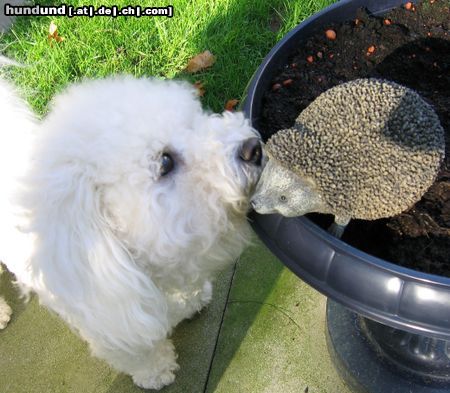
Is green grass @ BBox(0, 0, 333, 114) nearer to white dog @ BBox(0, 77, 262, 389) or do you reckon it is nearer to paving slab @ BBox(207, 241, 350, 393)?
paving slab @ BBox(207, 241, 350, 393)

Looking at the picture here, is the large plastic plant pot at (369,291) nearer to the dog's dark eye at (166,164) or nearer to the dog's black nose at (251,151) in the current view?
the dog's black nose at (251,151)

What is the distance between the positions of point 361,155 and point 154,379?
116 cm

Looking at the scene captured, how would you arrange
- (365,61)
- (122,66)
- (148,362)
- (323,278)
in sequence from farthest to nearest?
(122,66), (148,362), (365,61), (323,278)

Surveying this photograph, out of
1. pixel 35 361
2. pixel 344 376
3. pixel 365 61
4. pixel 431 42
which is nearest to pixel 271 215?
pixel 365 61

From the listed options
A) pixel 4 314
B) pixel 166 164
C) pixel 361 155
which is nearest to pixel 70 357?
pixel 4 314

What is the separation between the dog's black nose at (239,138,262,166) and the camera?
1191mm

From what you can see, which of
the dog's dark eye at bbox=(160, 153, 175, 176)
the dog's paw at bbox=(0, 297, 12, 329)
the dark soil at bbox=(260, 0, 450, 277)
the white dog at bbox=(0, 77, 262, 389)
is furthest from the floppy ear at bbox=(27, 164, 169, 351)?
the dog's paw at bbox=(0, 297, 12, 329)

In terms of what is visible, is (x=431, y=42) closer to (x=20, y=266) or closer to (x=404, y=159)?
(x=404, y=159)

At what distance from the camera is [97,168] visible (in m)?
1.16

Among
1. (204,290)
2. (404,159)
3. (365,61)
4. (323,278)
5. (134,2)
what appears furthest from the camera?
(134,2)

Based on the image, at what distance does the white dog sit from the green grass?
1.06m

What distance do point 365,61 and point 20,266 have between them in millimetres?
1131

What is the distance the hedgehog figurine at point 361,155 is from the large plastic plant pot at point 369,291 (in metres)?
0.10

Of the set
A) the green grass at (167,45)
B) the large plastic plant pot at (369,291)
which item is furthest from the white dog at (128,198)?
the green grass at (167,45)
